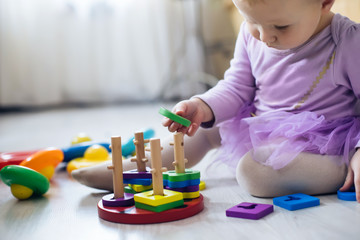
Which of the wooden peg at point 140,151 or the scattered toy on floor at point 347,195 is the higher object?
the wooden peg at point 140,151

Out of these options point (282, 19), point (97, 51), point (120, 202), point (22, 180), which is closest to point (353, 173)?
point (282, 19)

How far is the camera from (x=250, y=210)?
0.70 m

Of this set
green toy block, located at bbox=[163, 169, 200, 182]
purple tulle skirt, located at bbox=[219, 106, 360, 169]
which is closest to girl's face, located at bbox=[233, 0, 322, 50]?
purple tulle skirt, located at bbox=[219, 106, 360, 169]

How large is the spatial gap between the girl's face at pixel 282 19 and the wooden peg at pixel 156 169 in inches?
10.0

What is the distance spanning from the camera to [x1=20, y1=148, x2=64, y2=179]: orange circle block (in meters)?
0.99

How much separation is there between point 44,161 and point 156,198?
1.35 feet

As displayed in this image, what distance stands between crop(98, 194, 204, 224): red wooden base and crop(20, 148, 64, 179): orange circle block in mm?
323

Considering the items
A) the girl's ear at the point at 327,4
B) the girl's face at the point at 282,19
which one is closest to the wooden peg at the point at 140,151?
the girl's face at the point at 282,19

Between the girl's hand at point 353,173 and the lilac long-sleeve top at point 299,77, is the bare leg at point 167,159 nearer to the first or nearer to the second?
the lilac long-sleeve top at point 299,77

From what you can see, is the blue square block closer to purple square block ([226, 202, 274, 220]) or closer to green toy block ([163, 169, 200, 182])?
purple square block ([226, 202, 274, 220])

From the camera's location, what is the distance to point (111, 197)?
0.75 metres

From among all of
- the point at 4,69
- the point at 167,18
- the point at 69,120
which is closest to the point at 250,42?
the point at 69,120

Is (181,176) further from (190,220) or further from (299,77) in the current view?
(299,77)

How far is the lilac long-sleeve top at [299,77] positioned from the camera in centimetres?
83
